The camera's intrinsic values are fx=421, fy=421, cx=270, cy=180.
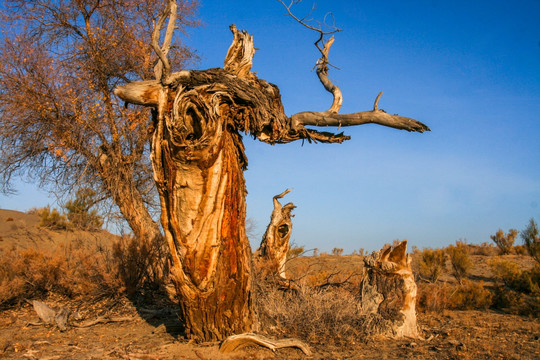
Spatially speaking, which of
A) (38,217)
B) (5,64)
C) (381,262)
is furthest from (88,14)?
(38,217)

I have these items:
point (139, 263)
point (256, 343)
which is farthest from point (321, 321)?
point (139, 263)

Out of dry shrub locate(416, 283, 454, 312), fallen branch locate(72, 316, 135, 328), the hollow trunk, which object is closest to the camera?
the hollow trunk

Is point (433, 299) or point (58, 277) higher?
point (433, 299)

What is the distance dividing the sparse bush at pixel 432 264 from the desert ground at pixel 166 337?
12.0 feet

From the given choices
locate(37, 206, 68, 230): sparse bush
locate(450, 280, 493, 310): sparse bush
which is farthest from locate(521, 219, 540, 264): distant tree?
locate(37, 206, 68, 230): sparse bush

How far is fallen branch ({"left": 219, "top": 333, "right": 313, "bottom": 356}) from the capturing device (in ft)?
15.7

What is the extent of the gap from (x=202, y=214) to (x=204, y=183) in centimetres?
36

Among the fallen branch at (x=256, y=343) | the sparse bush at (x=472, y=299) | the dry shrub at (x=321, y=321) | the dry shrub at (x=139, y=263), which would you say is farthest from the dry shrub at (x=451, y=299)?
the dry shrub at (x=139, y=263)

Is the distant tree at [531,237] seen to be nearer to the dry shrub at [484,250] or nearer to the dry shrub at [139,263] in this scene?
the dry shrub at [484,250]

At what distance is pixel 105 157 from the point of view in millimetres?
10086

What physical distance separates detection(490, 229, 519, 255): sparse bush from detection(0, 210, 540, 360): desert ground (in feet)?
33.3

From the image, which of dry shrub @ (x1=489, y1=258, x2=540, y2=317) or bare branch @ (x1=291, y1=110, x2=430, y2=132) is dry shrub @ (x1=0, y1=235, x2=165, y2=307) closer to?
bare branch @ (x1=291, y1=110, x2=430, y2=132)

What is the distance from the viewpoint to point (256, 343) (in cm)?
488

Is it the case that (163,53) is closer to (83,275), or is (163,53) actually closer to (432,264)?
(83,275)
